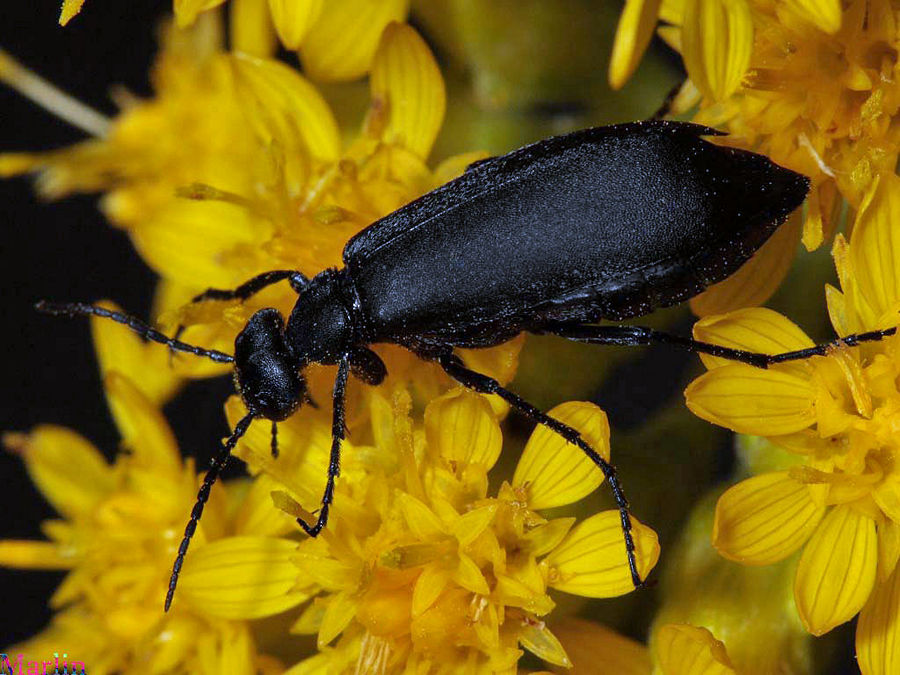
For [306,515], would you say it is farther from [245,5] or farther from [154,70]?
[154,70]

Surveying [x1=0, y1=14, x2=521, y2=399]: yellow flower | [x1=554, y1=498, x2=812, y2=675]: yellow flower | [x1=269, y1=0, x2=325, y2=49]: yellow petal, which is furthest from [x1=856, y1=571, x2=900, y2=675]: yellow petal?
[x1=269, y1=0, x2=325, y2=49]: yellow petal

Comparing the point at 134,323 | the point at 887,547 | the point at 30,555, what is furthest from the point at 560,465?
the point at 30,555

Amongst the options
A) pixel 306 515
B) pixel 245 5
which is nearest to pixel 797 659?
pixel 306 515

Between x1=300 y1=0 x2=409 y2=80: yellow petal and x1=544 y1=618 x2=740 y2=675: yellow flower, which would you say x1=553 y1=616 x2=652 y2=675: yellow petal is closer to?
x1=544 y1=618 x2=740 y2=675: yellow flower

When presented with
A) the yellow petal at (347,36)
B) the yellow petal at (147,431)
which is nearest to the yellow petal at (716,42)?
the yellow petal at (347,36)

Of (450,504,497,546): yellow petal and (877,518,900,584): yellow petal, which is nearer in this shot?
(877,518,900,584): yellow petal
